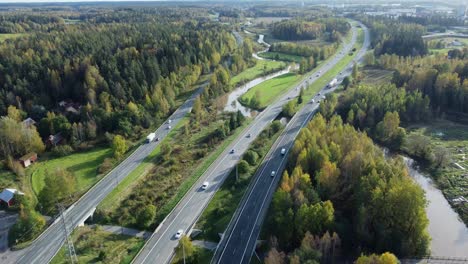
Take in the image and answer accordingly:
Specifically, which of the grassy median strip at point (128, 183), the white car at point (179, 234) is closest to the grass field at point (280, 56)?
the grassy median strip at point (128, 183)

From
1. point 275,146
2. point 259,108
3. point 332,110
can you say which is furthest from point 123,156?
point 332,110

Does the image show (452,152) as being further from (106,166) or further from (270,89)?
(106,166)

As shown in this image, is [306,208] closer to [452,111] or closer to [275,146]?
[275,146]

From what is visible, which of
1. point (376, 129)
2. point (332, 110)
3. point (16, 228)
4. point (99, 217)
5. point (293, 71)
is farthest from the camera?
point (293, 71)

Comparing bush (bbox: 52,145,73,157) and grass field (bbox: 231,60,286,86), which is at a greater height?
grass field (bbox: 231,60,286,86)

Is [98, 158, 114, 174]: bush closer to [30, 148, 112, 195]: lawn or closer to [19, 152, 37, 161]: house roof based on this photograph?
[30, 148, 112, 195]: lawn

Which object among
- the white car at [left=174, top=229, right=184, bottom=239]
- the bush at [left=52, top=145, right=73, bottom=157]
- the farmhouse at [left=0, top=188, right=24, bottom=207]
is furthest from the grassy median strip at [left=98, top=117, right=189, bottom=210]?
the bush at [left=52, top=145, right=73, bottom=157]

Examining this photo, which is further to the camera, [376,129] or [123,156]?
[376,129]
